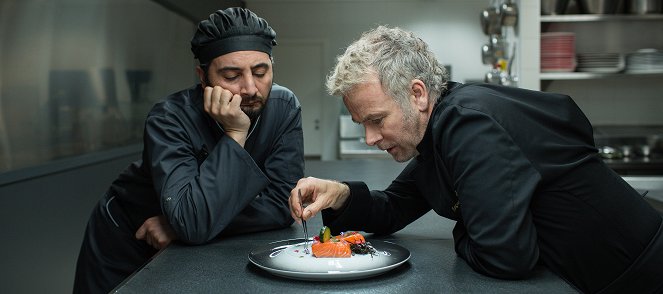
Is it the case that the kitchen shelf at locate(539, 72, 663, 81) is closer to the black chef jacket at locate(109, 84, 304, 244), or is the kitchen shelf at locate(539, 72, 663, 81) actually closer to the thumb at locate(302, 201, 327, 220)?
the black chef jacket at locate(109, 84, 304, 244)

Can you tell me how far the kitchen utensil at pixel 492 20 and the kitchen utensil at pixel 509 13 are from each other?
4.5 inches

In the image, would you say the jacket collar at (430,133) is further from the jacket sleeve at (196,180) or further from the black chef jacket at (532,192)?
the jacket sleeve at (196,180)

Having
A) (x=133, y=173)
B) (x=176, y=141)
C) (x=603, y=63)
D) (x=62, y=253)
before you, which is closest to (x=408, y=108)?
(x=176, y=141)

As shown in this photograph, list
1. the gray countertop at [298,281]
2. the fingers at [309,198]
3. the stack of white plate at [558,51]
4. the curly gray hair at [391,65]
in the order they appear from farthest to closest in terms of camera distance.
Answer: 1. the stack of white plate at [558,51]
2. the fingers at [309,198]
3. the curly gray hair at [391,65]
4. the gray countertop at [298,281]

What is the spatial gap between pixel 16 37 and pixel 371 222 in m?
2.12

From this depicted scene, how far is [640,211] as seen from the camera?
1476 mm

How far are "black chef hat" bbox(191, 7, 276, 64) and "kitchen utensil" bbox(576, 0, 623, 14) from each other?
3.65 meters

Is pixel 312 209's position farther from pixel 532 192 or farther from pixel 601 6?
pixel 601 6

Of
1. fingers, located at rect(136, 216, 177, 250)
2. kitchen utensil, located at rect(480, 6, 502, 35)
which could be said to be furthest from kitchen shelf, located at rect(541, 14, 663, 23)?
fingers, located at rect(136, 216, 177, 250)

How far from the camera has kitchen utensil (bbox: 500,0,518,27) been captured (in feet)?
15.9

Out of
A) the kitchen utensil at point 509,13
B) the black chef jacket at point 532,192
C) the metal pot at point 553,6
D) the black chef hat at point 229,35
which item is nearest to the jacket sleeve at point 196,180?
the black chef hat at point 229,35

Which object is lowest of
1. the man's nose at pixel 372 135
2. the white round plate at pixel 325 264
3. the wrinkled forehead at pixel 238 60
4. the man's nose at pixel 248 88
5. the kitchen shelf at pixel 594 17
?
the white round plate at pixel 325 264

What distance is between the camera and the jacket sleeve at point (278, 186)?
5.99ft

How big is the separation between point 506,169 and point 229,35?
0.90 meters
